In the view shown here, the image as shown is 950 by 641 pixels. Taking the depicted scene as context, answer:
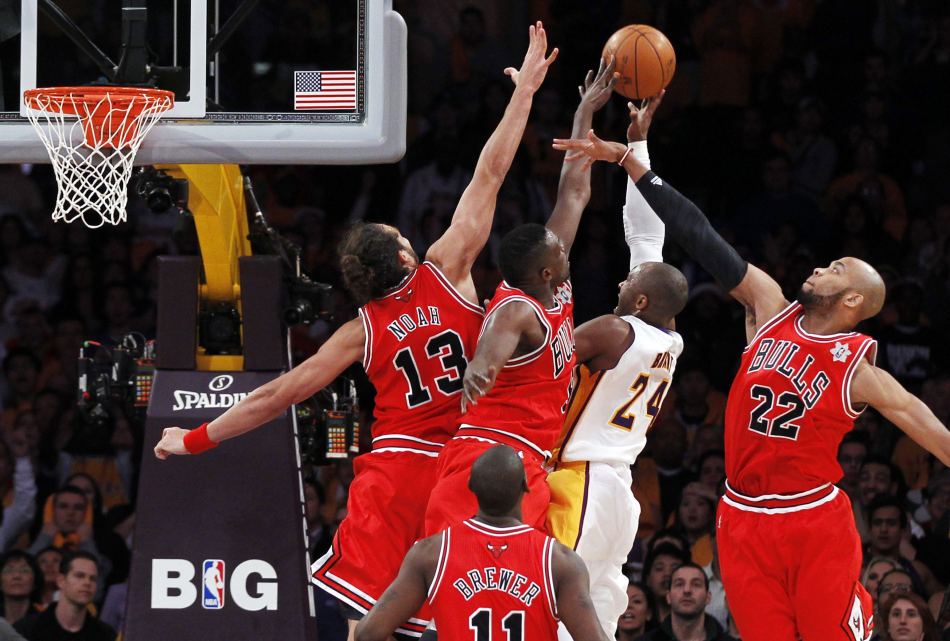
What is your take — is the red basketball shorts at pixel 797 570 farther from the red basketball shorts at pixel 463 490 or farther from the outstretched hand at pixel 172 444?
the outstretched hand at pixel 172 444

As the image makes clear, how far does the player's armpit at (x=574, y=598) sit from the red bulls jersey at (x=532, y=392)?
81 cm

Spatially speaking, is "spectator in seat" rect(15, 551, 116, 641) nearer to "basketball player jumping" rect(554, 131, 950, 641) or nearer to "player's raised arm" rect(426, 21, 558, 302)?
"player's raised arm" rect(426, 21, 558, 302)

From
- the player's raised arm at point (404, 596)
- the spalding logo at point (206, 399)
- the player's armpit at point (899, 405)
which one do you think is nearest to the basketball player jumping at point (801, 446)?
the player's armpit at point (899, 405)

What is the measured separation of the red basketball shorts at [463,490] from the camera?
579 centimetres

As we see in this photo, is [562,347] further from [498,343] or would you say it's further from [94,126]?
[94,126]

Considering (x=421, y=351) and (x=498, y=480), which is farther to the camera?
(x=421, y=351)

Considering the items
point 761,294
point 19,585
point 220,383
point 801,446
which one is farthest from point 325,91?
point 19,585

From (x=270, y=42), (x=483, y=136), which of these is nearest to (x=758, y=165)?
(x=483, y=136)

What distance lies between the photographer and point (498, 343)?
5.62m

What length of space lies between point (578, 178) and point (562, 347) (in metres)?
1.00

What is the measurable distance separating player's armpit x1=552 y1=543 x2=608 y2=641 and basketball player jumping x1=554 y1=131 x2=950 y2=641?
116 cm

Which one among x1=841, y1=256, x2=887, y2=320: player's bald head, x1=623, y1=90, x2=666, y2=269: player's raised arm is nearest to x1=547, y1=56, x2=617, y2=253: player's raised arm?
x1=623, y1=90, x2=666, y2=269: player's raised arm

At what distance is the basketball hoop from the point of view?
6.69 meters

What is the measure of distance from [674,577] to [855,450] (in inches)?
72.4
